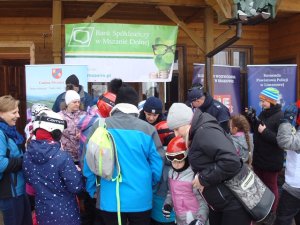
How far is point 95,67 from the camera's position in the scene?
5711 mm

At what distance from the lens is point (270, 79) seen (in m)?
7.26

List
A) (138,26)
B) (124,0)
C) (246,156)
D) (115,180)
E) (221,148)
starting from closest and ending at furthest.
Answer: (221,148), (115,180), (246,156), (124,0), (138,26)

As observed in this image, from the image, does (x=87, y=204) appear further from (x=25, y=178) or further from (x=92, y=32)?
(x=92, y=32)

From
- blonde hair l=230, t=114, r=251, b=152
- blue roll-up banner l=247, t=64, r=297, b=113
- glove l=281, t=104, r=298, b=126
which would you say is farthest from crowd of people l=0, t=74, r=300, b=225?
blue roll-up banner l=247, t=64, r=297, b=113

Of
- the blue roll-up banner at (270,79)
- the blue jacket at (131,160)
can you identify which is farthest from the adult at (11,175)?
the blue roll-up banner at (270,79)

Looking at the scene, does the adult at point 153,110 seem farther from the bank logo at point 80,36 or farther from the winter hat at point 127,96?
the bank logo at point 80,36

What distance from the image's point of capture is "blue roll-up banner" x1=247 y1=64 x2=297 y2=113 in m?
7.23

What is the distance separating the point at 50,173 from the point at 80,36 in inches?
129

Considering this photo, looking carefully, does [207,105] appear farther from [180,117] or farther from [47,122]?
[47,122]

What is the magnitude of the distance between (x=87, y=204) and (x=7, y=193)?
1.24 m

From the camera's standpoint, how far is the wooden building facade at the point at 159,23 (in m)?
5.64

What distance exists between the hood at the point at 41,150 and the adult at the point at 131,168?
27 cm

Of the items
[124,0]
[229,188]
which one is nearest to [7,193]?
[229,188]

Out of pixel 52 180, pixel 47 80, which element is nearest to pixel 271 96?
pixel 52 180
